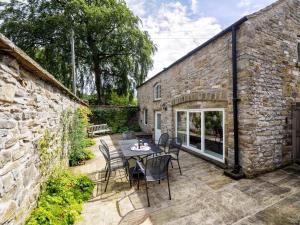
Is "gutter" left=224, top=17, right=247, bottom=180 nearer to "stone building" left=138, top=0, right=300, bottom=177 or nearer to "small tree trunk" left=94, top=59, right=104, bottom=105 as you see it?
"stone building" left=138, top=0, right=300, bottom=177

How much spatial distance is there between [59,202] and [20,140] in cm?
138

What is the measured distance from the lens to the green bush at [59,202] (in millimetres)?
2256

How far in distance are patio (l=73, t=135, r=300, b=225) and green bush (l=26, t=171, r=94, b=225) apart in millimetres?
198

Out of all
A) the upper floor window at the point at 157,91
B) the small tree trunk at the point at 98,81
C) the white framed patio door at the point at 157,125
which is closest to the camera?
the upper floor window at the point at 157,91

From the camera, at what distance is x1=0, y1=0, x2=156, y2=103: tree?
12.7 meters

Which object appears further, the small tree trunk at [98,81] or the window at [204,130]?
the small tree trunk at [98,81]

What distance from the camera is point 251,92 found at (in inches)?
166

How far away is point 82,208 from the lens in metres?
3.10

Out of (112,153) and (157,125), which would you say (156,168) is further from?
(157,125)

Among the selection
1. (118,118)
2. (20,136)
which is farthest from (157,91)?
(20,136)

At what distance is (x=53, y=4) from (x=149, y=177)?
16.2m

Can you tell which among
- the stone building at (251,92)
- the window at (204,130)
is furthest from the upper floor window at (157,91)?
the stone building at (251,92)

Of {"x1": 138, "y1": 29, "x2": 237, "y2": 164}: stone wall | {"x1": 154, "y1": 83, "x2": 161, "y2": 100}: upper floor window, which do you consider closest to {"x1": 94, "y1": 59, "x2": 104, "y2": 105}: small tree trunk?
{"x1": 154, "y1": 83, "x2": 161, "y2": 100}: upper floor window

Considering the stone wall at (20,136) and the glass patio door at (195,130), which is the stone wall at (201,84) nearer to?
the glass patio door at (195,130)
